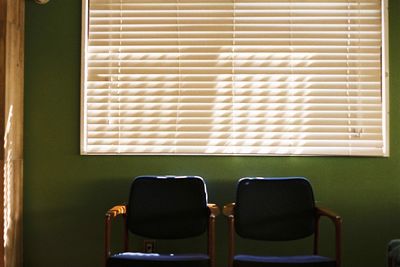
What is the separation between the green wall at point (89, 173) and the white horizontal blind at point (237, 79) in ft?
0.35

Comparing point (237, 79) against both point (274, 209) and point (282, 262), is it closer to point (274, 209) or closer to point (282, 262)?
point (274, 209)

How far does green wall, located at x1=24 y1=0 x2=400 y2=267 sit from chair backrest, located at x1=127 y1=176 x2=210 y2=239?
31 cm

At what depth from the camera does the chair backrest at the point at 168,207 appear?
10.1 ft

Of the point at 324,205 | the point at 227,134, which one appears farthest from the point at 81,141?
the point at 324,205

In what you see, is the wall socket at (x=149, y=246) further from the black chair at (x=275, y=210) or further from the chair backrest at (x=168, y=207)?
the black chair at (x=275, y=210)

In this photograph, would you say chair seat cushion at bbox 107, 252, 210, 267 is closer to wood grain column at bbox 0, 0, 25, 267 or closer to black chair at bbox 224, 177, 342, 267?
black chair at bbox 224, 177, 342, 267

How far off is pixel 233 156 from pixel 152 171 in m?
0.64

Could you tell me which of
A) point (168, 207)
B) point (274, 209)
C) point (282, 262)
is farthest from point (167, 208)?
point (282, 262)

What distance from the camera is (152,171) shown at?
3.45 meters

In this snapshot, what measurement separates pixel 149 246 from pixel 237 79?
1.46m

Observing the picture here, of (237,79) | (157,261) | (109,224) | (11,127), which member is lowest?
(157,261)

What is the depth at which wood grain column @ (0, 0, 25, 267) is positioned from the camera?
125 inches

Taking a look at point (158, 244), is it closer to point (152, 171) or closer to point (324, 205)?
point (152, 171)

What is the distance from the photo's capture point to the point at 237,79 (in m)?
3.44
